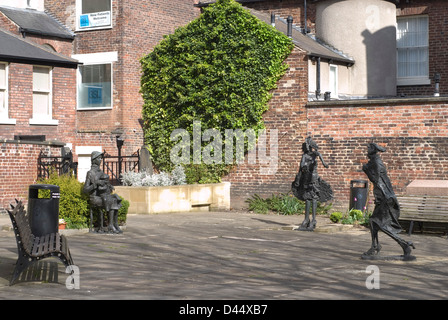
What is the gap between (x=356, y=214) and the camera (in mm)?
18203

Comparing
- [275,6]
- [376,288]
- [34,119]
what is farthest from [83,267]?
[275,6]

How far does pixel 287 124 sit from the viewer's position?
21734 millimetres

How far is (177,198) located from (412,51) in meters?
12.3

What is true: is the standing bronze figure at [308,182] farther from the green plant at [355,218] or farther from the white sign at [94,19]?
the white sign at [94,19]

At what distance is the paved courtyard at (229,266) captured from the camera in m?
8.83

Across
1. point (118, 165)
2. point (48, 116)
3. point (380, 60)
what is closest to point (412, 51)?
point (380, 60)

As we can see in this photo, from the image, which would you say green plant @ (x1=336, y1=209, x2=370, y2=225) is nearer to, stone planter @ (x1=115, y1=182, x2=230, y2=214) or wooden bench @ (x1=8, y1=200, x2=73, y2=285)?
stone planter @ (x1=115, y1=182, x2=230, y2=214)

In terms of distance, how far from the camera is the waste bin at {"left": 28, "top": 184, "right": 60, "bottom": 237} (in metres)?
12.9

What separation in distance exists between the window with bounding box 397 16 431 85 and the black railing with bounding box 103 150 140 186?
10.7m

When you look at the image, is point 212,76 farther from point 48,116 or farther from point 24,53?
point 48,116

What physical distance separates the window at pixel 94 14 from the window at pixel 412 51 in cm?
1117

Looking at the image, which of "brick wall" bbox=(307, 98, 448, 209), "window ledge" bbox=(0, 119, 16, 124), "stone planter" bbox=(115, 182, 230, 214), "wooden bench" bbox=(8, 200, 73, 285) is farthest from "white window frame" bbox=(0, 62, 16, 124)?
"wooden bench" bbox=(8, 200, 73, 285)

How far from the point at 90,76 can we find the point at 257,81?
9004 mm
